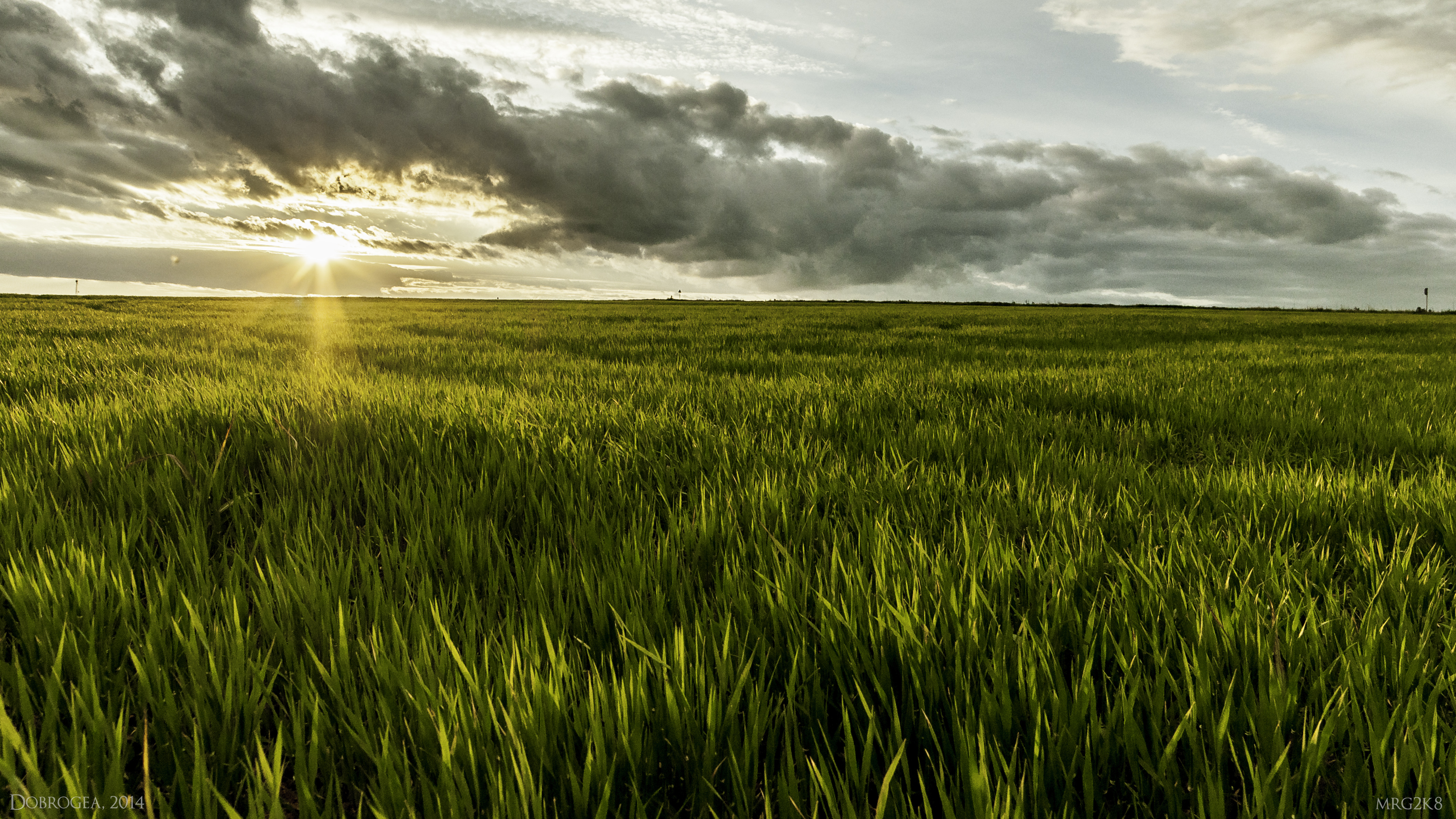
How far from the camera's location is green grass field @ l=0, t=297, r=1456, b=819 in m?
0.89

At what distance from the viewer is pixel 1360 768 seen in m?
0.88

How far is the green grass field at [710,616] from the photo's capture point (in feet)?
2.92

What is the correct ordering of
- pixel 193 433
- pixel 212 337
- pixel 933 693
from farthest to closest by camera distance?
pixel 212 337 < pixel 193 433 < pixel 933 693

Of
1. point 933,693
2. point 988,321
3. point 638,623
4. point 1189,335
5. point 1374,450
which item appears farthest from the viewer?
point 988,321

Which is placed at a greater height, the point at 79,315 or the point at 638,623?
the point at 79,315

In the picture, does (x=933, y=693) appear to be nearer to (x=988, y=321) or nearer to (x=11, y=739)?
(x=11, y=739)

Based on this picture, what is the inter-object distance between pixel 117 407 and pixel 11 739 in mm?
3393

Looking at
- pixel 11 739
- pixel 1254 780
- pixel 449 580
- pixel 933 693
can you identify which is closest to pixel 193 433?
pixel 449 580

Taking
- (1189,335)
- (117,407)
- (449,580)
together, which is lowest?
(449,580)

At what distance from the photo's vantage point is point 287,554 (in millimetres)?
1513

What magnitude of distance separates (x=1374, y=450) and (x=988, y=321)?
17.0 meters

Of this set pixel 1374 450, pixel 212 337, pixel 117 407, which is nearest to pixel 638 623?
pixel 117 407

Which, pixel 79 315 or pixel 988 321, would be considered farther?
pixel 988 321

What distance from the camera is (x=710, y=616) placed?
1.30 meters
